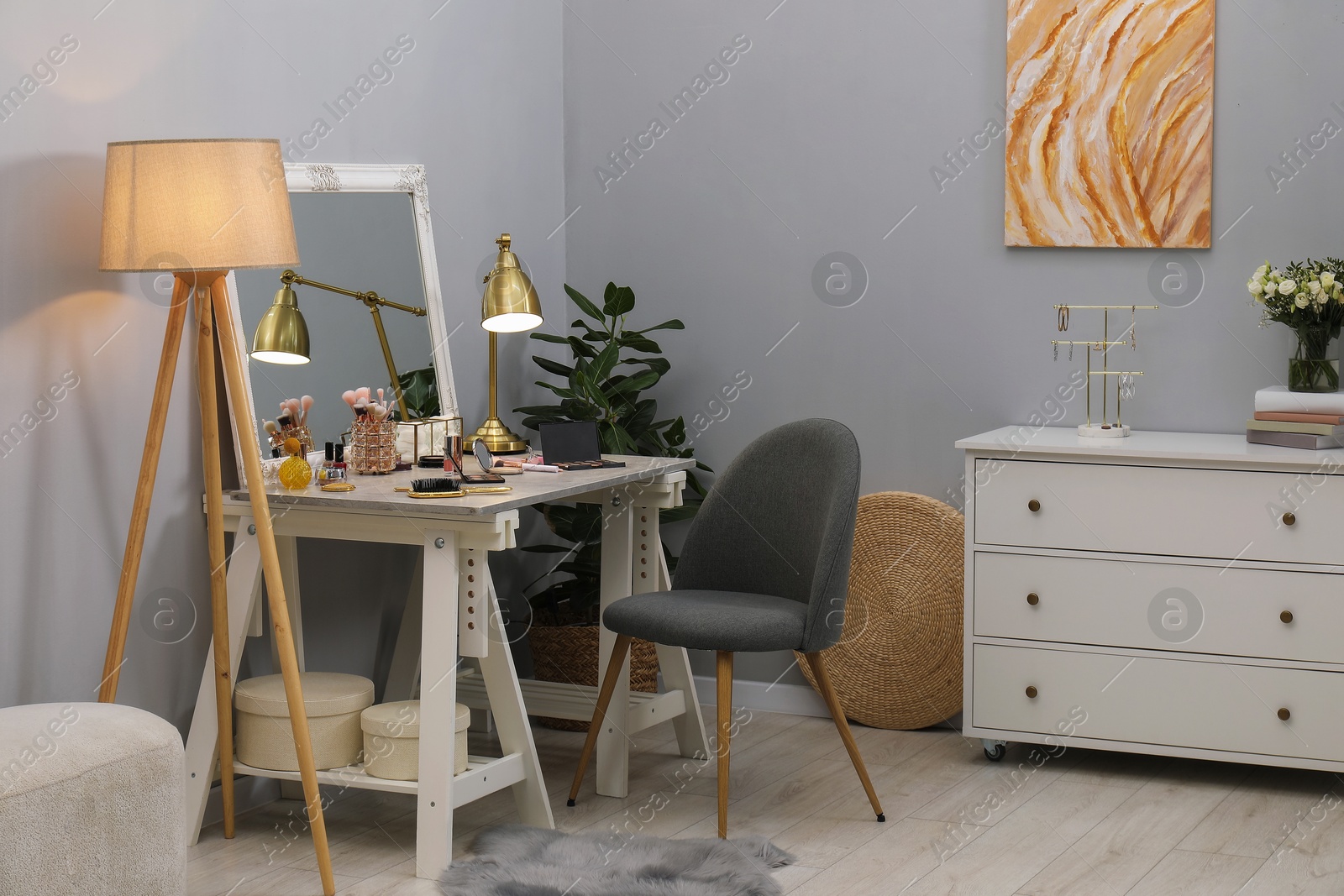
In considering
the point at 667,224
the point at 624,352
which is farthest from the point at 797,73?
the point at 624,352

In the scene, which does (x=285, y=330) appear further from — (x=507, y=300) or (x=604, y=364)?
(x=604, y=364)

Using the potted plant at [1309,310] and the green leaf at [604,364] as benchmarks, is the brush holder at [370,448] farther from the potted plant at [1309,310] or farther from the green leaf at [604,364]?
the potted plant at [1309,310]

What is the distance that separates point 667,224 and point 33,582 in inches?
85.7

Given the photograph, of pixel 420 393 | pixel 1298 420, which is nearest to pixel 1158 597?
pixel 1298 420

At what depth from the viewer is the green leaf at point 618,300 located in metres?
3.86

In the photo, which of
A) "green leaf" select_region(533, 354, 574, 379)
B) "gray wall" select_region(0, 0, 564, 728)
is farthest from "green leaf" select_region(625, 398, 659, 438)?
"gray wall" select_region(0, 0, 564, 728)

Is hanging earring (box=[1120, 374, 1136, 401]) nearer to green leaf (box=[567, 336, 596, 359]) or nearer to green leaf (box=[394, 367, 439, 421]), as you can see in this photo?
green leaf (box=[567, 336, 596, 359])

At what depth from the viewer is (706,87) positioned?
13.2ft

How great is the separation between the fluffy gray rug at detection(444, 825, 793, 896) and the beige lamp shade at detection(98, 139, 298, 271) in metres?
1.27

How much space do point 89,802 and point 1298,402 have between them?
2.72 m

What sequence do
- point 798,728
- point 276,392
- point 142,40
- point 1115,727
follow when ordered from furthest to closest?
point 798,728 → point 1115,727 → point 276,392 → point 142,40

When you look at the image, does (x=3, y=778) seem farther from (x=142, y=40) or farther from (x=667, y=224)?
(x=667, y=224)

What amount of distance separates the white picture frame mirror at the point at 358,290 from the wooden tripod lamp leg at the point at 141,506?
0.26 metres

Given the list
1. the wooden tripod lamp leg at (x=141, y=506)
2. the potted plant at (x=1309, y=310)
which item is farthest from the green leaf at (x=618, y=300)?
the potted plant at (x=1309, y=310)
